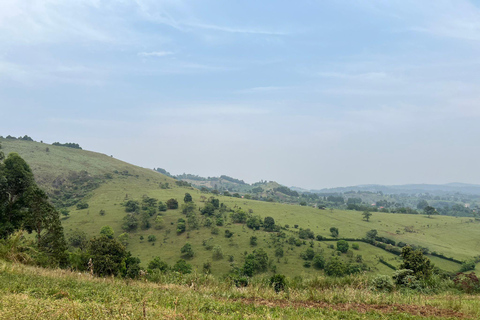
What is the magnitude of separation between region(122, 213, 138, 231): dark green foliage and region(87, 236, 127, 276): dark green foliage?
165 feet

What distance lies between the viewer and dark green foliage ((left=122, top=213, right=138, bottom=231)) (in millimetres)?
83344

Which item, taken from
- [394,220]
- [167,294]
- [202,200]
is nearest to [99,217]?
[202,200]

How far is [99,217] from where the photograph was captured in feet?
298

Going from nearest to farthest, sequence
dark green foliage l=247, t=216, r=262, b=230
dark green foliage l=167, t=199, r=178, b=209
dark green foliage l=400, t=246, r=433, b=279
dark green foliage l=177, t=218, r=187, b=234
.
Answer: dark green foliage l=400, t=246, r=433, b=279 → dark green foliage l=177, t=218, r=187, b=234 → dark green foliage l=247, t=216, r=262, b=230 → dark green foliage l=167, t=199, r=178, b=209

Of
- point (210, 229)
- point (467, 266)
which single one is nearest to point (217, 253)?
point (210, 229)

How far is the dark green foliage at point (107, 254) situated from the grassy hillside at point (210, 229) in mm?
29223

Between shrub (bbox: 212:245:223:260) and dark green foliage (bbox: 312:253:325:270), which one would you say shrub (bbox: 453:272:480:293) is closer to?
dark green foliage (bbox: 312:253:325:270)

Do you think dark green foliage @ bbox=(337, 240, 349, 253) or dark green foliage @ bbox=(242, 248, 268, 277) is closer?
dark green foliage @ bbox=(242, 248, 268, 277)

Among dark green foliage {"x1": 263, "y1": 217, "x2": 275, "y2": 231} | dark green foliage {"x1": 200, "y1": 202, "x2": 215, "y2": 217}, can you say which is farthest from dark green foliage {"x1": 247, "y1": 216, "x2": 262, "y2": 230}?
dark green foliage {"x1": 200, "y1": 202, "x2": 215, "y2": 217}

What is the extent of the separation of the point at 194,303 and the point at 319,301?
15.1 feet

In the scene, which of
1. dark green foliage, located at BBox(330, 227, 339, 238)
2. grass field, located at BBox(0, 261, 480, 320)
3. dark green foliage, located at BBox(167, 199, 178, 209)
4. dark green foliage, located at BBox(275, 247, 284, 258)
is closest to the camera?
grass field, located at BBox(0, 261, 480, 320)

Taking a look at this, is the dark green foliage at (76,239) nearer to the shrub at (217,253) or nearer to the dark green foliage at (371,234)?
the shrub at (217,253)

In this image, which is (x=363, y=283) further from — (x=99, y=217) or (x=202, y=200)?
(x=202, y=200)

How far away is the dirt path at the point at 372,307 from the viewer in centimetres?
766
